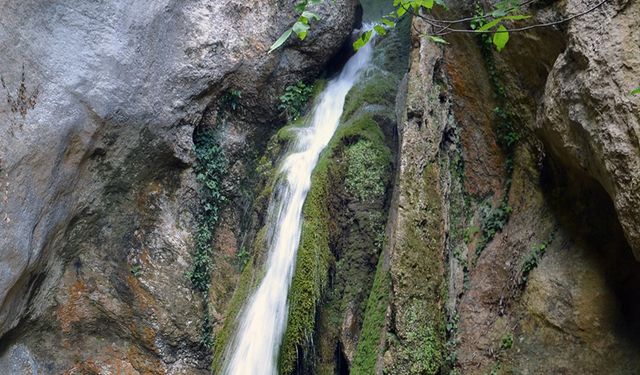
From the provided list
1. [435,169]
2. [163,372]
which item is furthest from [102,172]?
[435,169]

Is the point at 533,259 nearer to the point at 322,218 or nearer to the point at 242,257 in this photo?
the point at 322,218

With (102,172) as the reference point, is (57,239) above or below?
below

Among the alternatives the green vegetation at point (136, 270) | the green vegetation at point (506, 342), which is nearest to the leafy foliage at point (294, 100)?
the green vegetation at point (136, 270)

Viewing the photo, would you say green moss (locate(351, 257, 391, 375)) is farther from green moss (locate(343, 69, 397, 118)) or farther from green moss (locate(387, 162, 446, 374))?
green moss (locate(343, 69, 397, 118))

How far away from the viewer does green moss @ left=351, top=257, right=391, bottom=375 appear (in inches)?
216

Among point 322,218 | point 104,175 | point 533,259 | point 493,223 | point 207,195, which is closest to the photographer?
point 533,259

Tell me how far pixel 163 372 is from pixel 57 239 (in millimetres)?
2168

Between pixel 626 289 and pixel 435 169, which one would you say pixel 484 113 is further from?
pixel 626 289

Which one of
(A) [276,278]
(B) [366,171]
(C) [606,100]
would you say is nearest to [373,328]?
(A) [276,278]

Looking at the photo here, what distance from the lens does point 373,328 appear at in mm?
5695

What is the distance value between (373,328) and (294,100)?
4599 mm

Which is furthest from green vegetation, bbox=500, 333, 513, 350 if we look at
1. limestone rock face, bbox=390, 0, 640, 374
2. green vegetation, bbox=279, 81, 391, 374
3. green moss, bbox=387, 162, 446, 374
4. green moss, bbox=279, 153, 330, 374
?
green moss, bbox=279, 153, 330, 374

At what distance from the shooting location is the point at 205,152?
871 cm

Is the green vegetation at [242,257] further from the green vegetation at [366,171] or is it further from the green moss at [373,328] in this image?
the green moss at [373,328]
